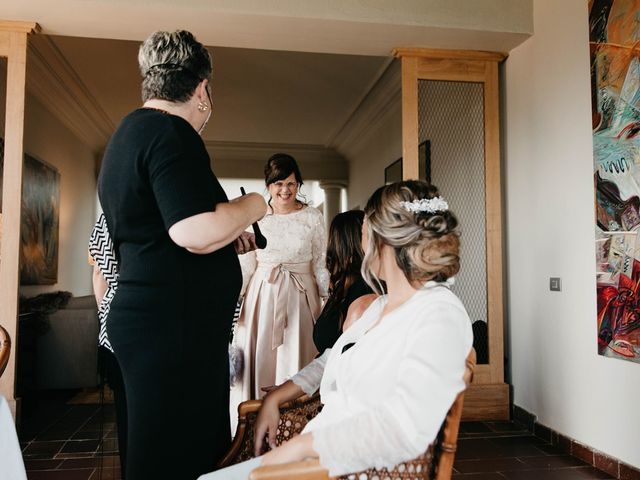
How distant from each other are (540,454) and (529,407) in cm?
55

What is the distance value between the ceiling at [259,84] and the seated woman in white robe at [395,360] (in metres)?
4.50

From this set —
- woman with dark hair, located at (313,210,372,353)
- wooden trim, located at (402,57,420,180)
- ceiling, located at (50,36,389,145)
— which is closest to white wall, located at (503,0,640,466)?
wooden trim, located at (402,57,420,180)

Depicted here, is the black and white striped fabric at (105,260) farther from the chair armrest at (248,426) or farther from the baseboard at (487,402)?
the baseboard at (487,402)

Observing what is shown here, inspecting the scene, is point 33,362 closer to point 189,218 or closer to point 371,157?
point 189,218

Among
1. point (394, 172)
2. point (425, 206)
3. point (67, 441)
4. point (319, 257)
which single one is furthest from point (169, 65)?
point (394, 172)

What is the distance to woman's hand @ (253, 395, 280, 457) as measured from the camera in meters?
1.54

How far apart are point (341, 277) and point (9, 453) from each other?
1.29 meters

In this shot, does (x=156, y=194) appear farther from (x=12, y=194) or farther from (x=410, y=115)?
(x=410, y=115)

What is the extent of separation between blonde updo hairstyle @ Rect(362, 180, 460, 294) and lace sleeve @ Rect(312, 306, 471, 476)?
25 cm

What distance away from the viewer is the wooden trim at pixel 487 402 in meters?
4.10

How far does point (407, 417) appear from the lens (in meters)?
1.12

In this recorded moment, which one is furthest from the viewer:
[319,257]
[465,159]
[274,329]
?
[465,159]

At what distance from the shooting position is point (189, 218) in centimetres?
126

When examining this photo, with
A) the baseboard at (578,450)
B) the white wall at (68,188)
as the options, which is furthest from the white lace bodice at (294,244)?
the white wall at (68,188)
